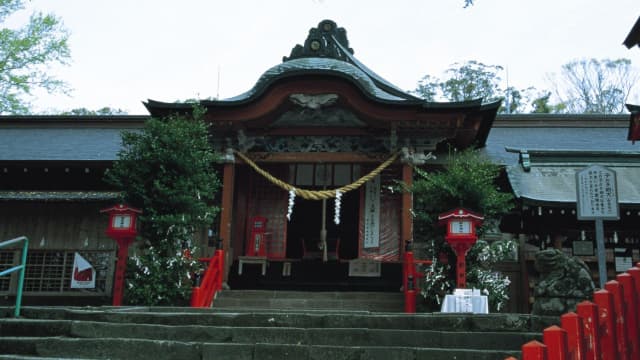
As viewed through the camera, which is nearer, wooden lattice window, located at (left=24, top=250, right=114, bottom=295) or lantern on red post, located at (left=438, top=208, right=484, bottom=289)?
lantern on red post, located at (left=438, top=208, right=484, bottom=289)

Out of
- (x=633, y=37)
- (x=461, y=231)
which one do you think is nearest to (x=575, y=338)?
(x=633, y=37)

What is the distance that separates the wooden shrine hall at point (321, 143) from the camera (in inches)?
449

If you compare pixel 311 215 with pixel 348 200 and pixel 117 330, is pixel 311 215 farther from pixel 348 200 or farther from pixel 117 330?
pixel 117 330

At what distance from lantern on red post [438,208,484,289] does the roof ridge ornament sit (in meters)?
5.25

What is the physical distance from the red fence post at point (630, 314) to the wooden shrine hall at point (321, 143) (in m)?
7.47

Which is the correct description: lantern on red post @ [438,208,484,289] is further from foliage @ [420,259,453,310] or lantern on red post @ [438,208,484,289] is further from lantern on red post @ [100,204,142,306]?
lantern on red post @ [100,204,142,306]

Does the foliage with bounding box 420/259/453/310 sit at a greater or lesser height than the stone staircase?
greater

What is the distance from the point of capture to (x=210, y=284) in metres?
10.5

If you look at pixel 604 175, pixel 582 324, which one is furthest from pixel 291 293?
pixel 582 324

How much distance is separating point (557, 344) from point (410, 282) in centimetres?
716

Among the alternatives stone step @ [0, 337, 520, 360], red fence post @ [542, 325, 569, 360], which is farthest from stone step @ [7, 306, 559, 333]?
red fence post @ [542, 325, 569, 360]

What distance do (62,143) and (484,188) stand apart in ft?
35.9

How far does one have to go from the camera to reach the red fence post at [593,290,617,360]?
3473 mm

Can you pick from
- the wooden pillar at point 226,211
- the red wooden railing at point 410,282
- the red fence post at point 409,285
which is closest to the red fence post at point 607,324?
the red fence post at point 409,285
